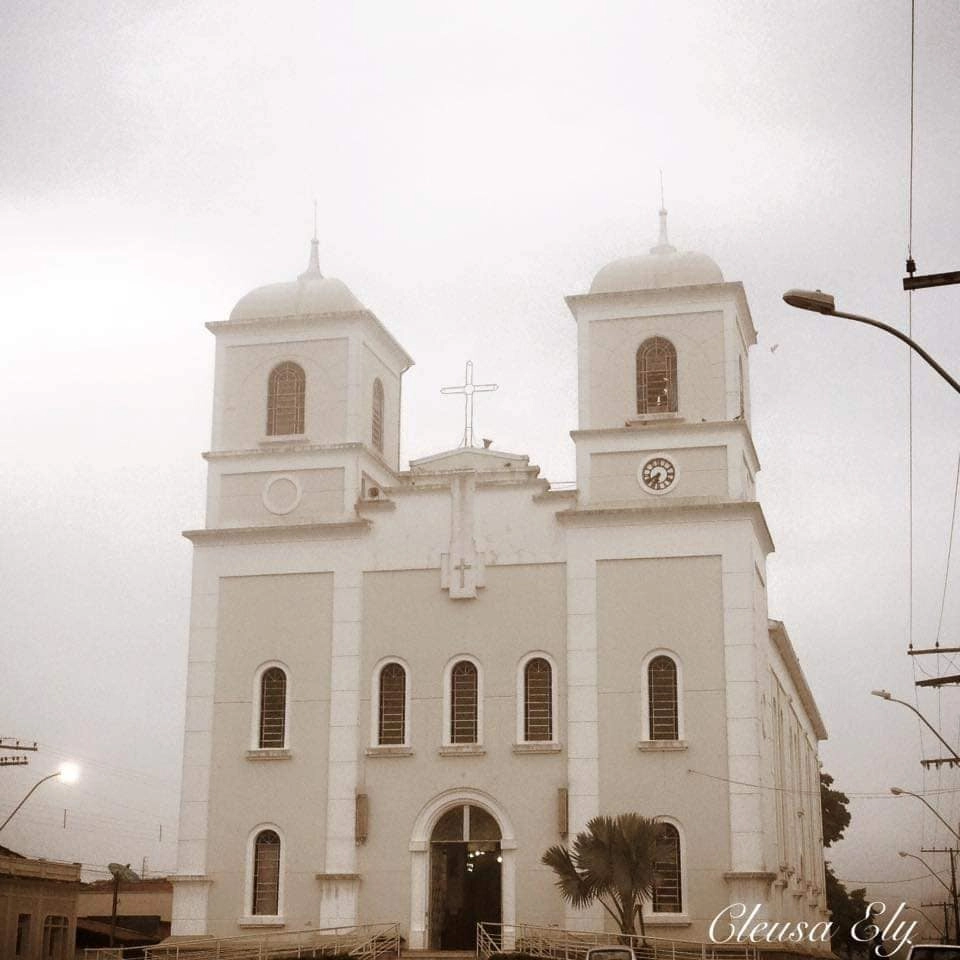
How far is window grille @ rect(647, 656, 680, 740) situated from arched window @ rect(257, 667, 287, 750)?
8826 millimetres

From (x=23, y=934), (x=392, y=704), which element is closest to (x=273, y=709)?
(x=392, y=704)

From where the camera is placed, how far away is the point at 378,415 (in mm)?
42531

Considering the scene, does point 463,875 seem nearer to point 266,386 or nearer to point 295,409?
point 295,409

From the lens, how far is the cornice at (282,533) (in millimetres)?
39344

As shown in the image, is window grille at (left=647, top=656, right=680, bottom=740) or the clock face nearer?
A: window grille at (left=647, top=656, right=680, bottom=740)

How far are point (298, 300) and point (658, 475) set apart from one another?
1067 centimetres

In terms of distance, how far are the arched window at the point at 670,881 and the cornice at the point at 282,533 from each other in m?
10.4

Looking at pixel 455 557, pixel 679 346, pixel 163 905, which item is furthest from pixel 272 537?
pixel 163 905

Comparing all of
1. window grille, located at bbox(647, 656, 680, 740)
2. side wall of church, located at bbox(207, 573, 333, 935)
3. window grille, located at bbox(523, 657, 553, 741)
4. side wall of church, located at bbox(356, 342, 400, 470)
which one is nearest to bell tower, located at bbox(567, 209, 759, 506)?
window grille, located at bbox(647, 656, 680, 740)

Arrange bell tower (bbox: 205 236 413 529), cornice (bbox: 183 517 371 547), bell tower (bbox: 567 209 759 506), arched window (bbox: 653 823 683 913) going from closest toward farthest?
arched window (bbox: 653 823 683 913)
bell tower (bbox: 567 209 759 506)
cornice (bbox: 183 517 371 547)
bell tower (bbox: 205 236 413 529)

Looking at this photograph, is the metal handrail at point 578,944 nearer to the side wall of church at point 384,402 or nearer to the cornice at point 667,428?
the cornice at point 667,428

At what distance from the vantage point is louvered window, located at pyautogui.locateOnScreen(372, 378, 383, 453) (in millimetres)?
42156

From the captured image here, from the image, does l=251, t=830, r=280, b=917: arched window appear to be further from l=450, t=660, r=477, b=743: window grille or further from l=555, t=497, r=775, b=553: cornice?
l=555, t=497, r=775, b=553: cornice

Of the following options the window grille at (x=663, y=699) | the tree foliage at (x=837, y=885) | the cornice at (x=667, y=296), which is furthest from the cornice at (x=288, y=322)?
the tree foliage at (x=837, y=885)
